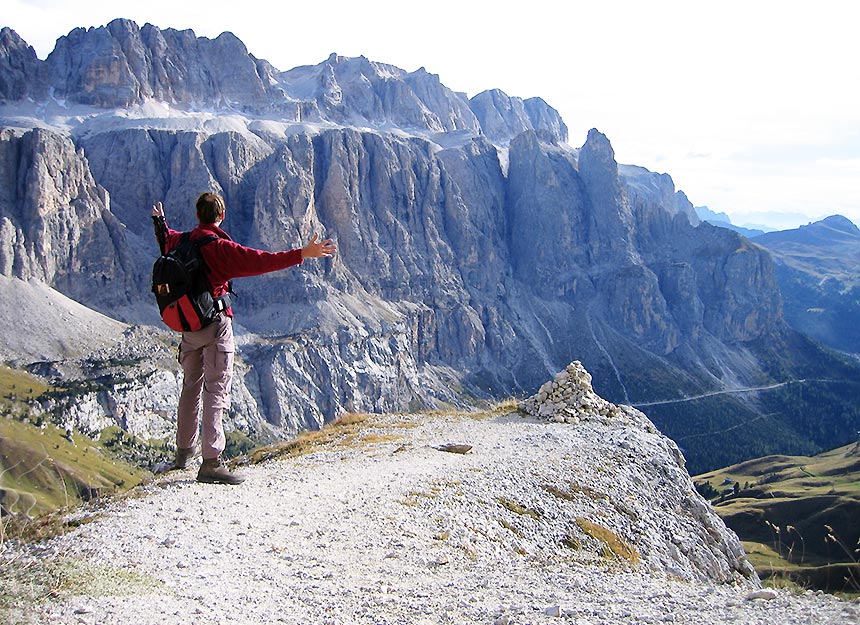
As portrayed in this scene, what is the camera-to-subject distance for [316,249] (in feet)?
41.2

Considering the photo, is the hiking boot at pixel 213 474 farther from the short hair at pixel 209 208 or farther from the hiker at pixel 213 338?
the short hair at pixel 209 208

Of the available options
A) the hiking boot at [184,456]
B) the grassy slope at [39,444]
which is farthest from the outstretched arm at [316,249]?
the grassy slope at [39,444]

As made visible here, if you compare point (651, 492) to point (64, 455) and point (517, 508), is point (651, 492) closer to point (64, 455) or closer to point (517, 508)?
point (517, 508)

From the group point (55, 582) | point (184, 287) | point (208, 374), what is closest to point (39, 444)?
point (208, 374)

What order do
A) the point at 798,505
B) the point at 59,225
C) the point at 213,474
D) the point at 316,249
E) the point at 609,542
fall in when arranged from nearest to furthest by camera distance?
the point at 316,249 → the point at 213,474 → the point at 609,542 → the point at 798,505 → the point at 59,225

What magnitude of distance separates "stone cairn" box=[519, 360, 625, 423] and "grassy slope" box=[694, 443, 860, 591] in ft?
90.4

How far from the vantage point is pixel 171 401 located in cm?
16362

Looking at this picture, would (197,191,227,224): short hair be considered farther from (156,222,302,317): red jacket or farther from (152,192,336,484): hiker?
(156,222,302,317): red jacket

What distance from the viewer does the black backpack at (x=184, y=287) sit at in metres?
12.3

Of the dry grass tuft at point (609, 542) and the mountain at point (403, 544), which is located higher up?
the mountain at point (403, 544)

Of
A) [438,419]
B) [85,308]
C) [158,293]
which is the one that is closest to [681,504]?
[438,419]

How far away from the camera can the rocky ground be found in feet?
31.0

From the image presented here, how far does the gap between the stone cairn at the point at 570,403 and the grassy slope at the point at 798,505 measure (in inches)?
1085

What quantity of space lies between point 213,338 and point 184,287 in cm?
141
